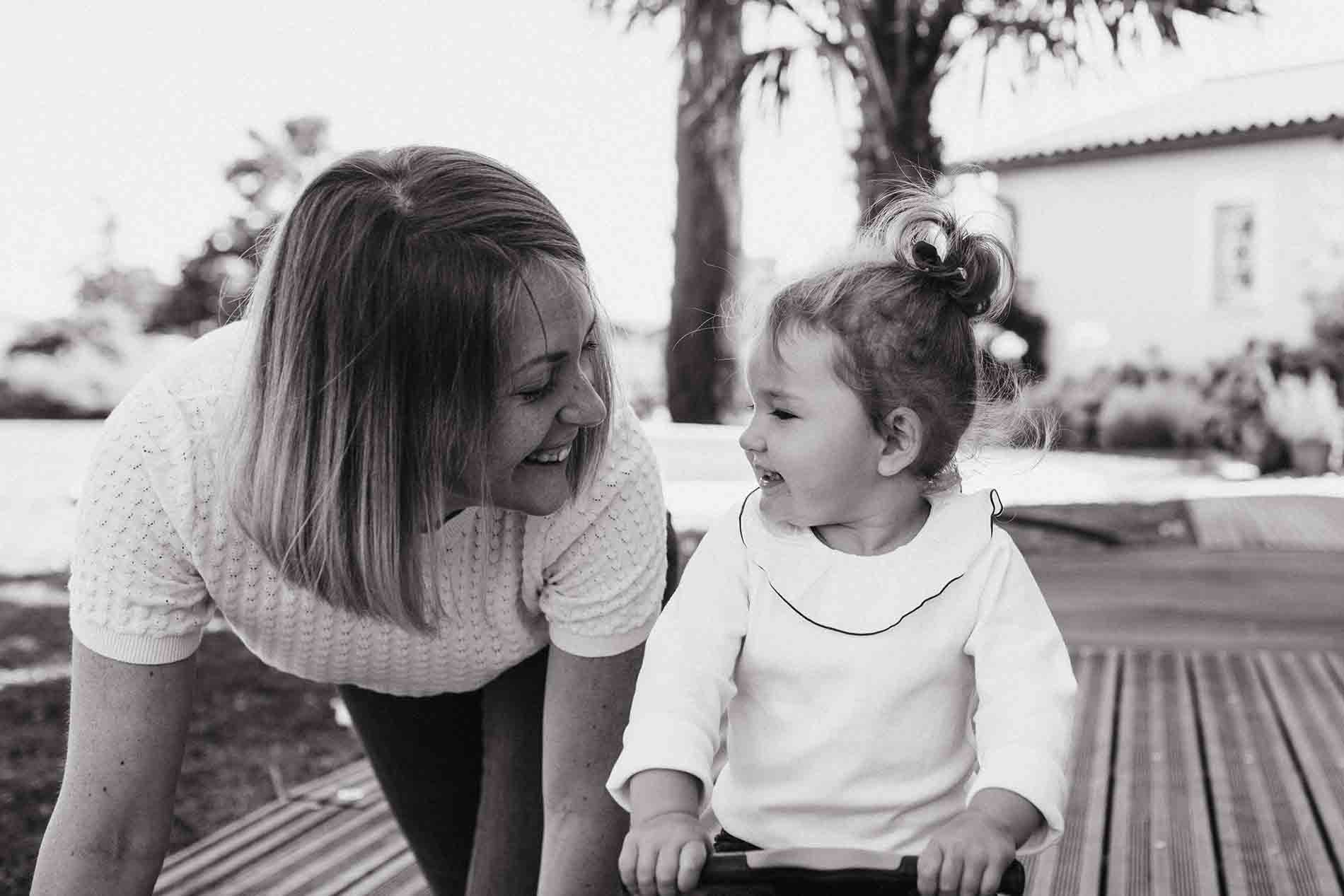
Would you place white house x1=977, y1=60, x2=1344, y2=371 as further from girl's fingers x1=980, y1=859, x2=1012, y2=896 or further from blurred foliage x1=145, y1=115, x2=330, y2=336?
girl's fingers x1=980, y1=859, x2=1012, y2=896

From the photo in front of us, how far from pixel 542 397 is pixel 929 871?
0.72m

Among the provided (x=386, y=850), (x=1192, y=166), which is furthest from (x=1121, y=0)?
(x=1192, y=166)

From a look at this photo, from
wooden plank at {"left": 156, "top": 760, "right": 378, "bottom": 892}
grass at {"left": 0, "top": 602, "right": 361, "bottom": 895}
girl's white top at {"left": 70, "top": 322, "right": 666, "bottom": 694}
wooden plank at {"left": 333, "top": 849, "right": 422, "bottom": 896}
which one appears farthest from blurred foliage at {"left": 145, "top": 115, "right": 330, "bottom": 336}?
girl's white top at {"left": 70, "top": 322, "right": 666, "bottom": 694}

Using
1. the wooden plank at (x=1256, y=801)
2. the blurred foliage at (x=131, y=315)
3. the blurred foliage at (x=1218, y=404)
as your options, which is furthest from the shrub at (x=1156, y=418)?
the wooden plank at (x=1256, y=801)

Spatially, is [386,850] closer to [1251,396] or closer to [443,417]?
[443,417]

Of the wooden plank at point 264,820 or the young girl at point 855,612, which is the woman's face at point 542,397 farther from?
the wooden plank at point 264,820

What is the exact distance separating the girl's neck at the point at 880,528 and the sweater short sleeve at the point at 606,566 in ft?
1.21

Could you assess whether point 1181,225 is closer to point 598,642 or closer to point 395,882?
point 395,882

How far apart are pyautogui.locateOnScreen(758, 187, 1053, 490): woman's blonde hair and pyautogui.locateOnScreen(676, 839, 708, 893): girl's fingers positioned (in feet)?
1.78

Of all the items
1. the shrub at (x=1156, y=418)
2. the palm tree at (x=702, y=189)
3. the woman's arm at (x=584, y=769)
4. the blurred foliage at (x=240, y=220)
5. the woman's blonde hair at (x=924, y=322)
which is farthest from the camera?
the blurred foliage at (x=240, y=220)

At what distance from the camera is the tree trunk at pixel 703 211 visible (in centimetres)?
788

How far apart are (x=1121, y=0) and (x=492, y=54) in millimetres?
15164

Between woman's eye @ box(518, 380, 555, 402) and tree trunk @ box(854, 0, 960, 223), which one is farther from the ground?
tree trunk @ box(854, 0, 960, 223)

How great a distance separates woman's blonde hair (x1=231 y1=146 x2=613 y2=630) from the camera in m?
1.60
